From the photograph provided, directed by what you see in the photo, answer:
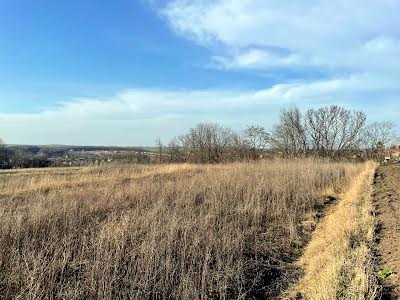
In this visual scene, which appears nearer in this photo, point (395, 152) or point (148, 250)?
point (148, 250)

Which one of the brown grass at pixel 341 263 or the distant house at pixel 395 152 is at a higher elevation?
the distant house at pixel 395 152

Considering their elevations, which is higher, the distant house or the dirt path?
the distant house

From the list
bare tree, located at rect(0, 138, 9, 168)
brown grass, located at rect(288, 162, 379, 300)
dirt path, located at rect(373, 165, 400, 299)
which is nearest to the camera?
brown grass, located at rect(288, 162, 379, 300)

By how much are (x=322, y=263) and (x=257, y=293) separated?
1303 millimetres

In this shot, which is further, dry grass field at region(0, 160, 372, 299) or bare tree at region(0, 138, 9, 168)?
bare tree at region(0, 138, 9, 168)

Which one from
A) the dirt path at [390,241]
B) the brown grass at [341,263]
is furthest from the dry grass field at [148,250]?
the dirt path at [390,241]

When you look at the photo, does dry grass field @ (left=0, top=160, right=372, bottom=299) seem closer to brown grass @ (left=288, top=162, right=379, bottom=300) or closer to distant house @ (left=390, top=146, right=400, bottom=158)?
brown grass @ (left=288, top=162, right=379, bottom=300)

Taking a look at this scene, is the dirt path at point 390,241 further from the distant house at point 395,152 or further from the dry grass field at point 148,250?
the distant house at point 395,152

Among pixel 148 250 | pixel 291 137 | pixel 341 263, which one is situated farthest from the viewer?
pixel 291 137

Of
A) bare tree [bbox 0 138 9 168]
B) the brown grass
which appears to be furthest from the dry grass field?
bare tree [bbox 0 138 9 168]

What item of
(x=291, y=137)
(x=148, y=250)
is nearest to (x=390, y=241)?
(x=148, y=250)

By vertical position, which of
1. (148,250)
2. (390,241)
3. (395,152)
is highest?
(395,152)

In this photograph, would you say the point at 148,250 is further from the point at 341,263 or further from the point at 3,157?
the point at 3,157

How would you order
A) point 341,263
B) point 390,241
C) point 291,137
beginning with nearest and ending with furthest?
point 341,263 → point 390,241 → point 291,137
